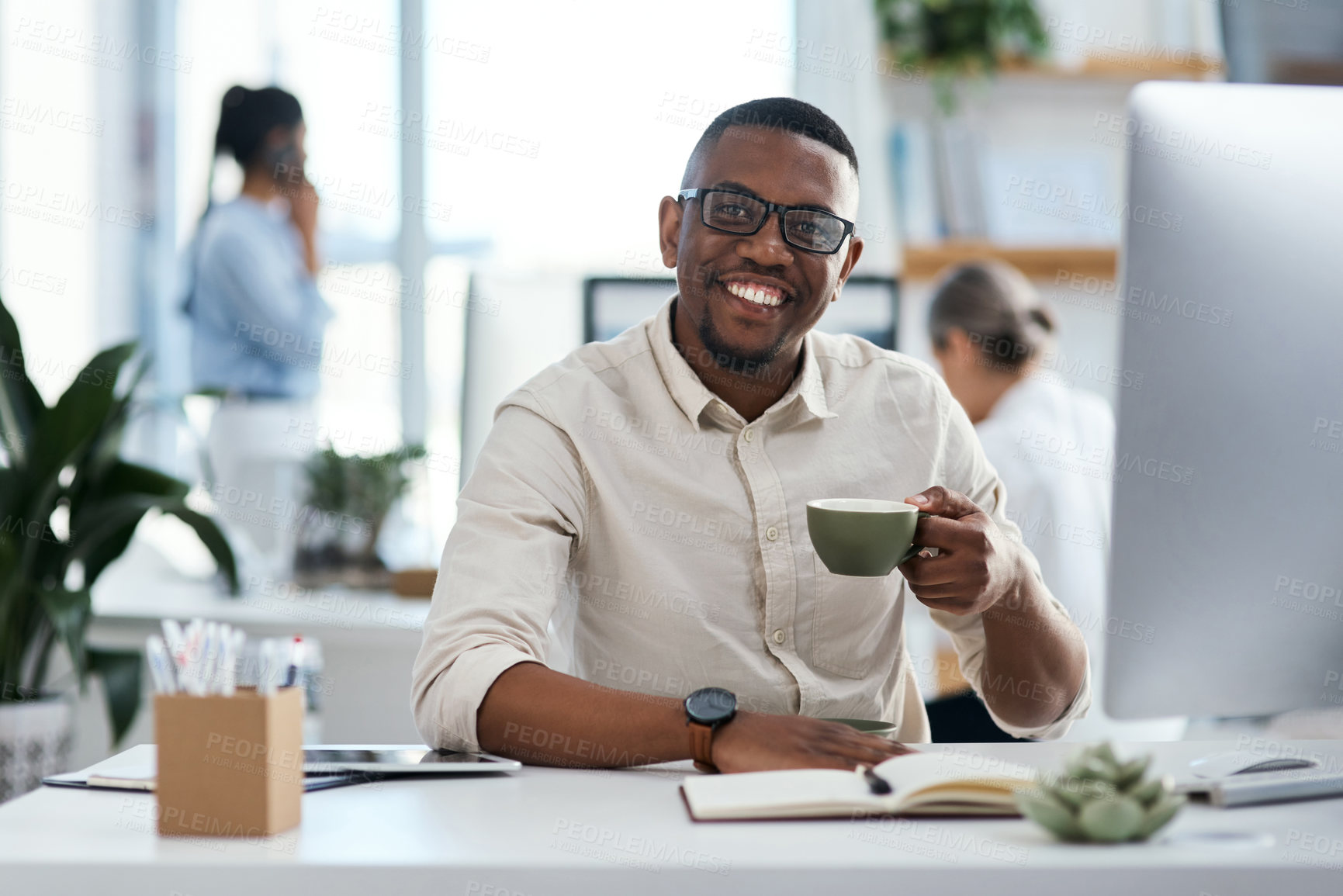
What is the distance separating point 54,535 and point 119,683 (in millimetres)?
293

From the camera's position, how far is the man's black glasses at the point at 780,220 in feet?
4.16

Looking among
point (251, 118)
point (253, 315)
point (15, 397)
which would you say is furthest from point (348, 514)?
point (251, 118)

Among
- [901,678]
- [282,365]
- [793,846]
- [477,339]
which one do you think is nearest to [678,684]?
[901,678]

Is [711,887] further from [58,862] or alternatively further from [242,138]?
[242,138]

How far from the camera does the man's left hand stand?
3.30 ft

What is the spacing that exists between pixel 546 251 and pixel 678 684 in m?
2.80

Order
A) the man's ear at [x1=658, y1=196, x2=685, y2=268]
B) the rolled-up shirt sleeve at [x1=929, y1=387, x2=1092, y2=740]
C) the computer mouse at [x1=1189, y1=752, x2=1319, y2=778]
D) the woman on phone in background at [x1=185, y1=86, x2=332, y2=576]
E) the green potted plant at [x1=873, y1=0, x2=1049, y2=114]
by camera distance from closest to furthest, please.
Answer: the computer mouse at [x1=1189, y1=752, x2=1319, y2=778], the rolled-up shirt sleeve at [x1=929, y1=387, x2=1092, y2=740], the man's ear at [x1=658, y1=196, x2=685, y2=268], the woman on phone in background at [x1=185, y1=86, x2=332, y2=576], the green potted plant at [x1=873, y1=0, x2=1049, y2=114]

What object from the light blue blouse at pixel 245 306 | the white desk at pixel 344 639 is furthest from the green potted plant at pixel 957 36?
the white desk at pixel 344 639

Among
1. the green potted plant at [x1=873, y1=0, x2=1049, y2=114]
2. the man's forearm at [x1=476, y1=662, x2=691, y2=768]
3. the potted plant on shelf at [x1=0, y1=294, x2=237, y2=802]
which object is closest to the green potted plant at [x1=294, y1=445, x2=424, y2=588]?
the potted plant on shelf at [x1=0, y1=294, x2=237, y2=802]

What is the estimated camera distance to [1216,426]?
750 millimetres

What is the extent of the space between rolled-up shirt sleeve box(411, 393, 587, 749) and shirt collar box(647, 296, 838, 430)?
0.46 feet

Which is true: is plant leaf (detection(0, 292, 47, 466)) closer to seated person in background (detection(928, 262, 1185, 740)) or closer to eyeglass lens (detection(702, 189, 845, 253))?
eyeglass lens (detection(702, 189, 845, 253))

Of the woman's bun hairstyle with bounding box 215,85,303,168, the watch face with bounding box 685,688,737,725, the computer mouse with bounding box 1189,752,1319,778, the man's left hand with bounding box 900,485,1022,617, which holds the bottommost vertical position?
the computer mouse with bounding box 1189,752,1319,778

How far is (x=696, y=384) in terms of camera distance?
1.30m
